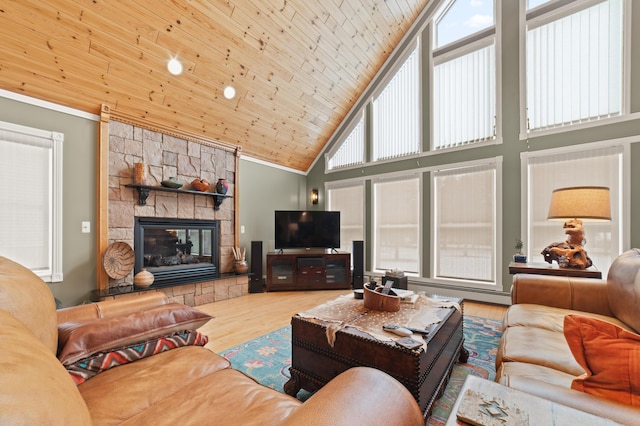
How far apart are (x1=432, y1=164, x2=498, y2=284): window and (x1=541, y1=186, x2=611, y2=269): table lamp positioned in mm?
1223

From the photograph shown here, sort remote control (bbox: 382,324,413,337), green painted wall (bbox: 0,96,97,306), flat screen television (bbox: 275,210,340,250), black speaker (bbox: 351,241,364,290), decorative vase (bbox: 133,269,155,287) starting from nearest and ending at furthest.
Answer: remote control (bbox: 382,324,413,337), green painted wall (bbox: 0,96,97,306), decorative vase (bbox: 133,269,155,287), black speaker (bbox: 351,241,364,290), flat screen television (bbox: 275,210,340,250)

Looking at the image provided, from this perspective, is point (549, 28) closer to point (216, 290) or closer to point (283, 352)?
point (283, 352)

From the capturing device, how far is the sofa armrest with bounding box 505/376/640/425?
789mm

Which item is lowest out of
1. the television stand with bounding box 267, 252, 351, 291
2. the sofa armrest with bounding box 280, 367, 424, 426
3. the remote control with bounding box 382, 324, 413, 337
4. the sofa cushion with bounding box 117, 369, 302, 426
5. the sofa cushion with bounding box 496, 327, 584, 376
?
the television stand with bounding box 267, 252, 351, 291

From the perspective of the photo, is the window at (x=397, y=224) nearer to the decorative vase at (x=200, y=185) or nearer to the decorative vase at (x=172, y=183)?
the decorative vase at (x=200, y=185)

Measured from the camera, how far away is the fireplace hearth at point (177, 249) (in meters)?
3.62

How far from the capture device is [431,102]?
4488 mm

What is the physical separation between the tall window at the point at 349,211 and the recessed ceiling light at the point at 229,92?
270cm

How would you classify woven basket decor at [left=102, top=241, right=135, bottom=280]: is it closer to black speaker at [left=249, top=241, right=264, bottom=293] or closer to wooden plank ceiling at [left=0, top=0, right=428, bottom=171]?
wooden plank ceiling at [left=0, top=0, right=428, bottom=171]

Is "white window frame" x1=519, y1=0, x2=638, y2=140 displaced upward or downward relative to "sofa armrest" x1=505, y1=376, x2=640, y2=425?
upward

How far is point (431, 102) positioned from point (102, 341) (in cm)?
491

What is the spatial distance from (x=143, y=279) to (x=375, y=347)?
10.1ft

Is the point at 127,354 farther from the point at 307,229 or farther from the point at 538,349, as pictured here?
the point at 307,229

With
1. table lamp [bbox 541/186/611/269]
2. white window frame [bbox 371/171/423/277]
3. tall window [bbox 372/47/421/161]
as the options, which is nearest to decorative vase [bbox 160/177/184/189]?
white window frame [bbox 371/171/423/277]
